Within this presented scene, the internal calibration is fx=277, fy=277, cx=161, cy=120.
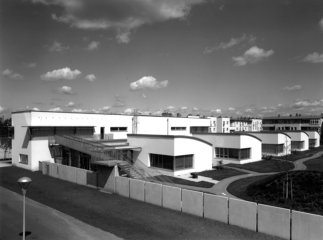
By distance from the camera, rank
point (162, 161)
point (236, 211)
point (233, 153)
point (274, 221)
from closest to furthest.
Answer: point (274, 221), point (236, 211), point (162, 161), point (233, 153)

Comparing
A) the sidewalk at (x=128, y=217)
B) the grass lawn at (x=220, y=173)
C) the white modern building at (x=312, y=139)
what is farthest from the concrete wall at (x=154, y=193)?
the white modern building at (x=312, y=139)

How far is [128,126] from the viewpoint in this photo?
46.6 meters

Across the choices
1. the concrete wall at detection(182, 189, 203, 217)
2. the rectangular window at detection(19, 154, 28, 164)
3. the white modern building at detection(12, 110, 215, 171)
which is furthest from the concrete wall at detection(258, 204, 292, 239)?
the rectangular window at detection(19, 154, 28, 164)

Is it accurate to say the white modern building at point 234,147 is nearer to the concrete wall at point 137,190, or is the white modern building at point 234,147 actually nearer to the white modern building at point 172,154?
the white modern building at point 172,154

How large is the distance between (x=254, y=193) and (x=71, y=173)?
1857 centimetres

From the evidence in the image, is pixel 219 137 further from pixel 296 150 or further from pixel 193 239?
pixel 193 239

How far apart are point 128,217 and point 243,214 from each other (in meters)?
7.27

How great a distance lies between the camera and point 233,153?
4366 centimetres

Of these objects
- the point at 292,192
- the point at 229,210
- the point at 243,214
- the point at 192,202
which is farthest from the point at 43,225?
the point at 292,192

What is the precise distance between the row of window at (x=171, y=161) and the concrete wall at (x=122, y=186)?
1102 centimetres

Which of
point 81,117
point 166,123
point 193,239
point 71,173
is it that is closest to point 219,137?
point 166,123

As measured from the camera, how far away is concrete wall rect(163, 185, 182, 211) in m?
19.2

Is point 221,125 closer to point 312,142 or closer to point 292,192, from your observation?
point 312,142

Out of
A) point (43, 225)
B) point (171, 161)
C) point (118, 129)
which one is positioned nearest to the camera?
point (43, 225)
